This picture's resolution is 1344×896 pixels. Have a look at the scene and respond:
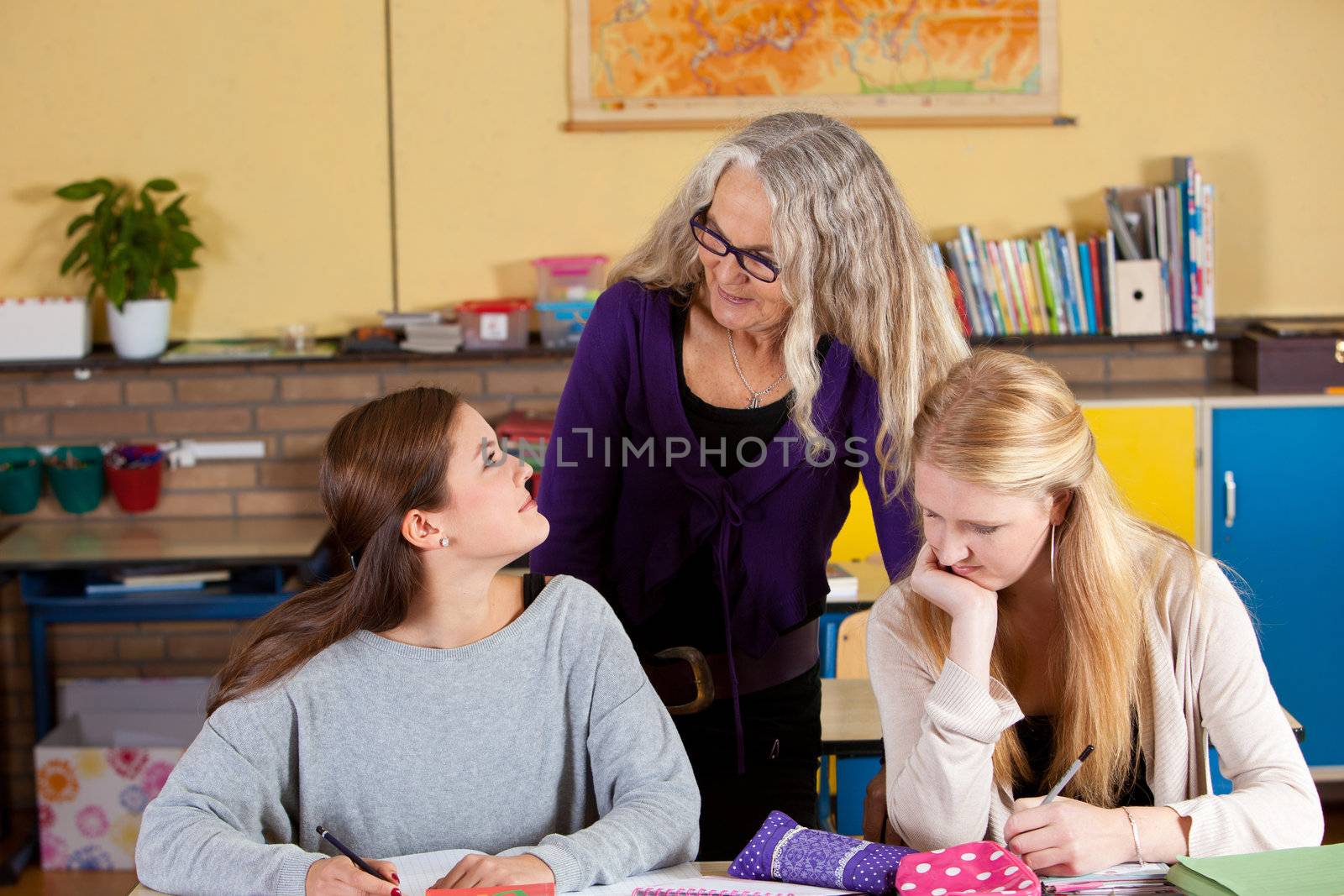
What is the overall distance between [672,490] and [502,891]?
707 millimetres

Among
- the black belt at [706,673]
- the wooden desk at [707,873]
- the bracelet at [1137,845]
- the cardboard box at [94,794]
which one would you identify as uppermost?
the black belt at [706,673]

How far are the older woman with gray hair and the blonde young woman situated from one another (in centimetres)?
18

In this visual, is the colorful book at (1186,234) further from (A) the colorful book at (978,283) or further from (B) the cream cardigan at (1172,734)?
(B) the cream cardigan at (1172,734)

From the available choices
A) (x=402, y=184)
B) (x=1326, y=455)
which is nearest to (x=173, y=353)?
(x=402, y=184)

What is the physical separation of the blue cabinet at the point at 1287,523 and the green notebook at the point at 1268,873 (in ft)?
7.62

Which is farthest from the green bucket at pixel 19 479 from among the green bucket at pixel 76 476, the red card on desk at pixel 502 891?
the red card on desk at pixel 502 891

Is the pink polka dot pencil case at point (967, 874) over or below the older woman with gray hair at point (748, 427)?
below

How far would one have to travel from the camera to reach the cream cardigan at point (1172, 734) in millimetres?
1535

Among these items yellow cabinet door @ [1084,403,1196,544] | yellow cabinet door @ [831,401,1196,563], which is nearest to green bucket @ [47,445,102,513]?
yellow cabinet door @ [831,401,1196,563]

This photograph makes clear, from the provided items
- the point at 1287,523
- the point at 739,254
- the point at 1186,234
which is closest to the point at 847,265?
the point at 739,254

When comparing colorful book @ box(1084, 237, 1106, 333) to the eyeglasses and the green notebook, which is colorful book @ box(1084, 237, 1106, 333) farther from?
the green notebook

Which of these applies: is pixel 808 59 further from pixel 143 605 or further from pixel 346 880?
pixel 346 880

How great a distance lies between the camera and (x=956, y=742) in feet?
5.09

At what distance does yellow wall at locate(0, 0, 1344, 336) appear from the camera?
368 cm
